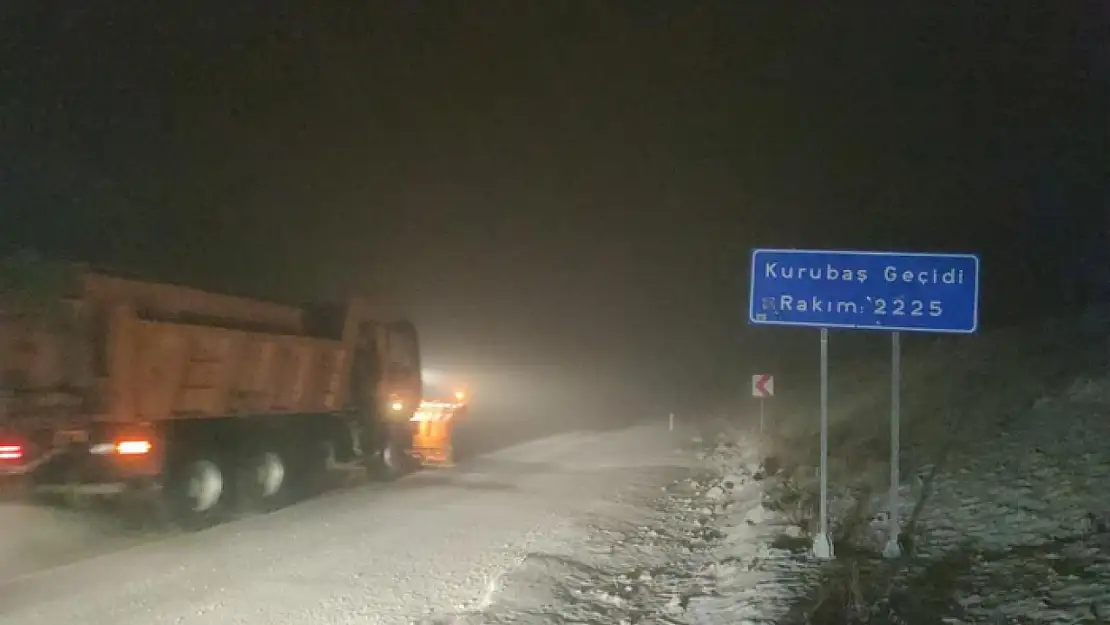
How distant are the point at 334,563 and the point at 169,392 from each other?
3.75 meters

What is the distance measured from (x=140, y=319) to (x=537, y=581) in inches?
229

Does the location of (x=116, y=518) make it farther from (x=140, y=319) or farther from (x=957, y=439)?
(x=957, y=439)

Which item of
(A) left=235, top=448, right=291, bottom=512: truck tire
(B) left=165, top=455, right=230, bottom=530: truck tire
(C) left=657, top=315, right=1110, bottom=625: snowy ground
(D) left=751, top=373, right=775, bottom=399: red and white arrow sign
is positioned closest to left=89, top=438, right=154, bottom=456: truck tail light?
(B) left=165, top=455, right=230, bottom=530: truck tire

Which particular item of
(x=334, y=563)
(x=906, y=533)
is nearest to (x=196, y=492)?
(x=334, y=563)

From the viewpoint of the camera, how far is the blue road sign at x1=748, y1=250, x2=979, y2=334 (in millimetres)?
10438

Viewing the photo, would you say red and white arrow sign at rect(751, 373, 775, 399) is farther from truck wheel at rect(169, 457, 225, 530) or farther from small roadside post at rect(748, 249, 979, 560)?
truck wheel at rect(169, 457, 225, 530)

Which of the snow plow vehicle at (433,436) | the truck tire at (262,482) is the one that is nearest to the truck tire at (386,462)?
the snow plow vehicle at (433,436)

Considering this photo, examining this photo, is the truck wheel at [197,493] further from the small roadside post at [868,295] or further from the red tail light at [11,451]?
the small roadside post at [868,295]

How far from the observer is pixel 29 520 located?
12.6 m

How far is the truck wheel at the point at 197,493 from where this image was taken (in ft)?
44.4

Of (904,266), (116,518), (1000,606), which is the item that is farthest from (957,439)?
(116,518)

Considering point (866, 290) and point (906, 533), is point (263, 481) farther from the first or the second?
point (866, 290)

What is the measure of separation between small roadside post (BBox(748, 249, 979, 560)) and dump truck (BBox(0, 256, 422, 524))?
7.07 m

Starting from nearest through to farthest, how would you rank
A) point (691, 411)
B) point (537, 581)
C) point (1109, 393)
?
point (537, 581) < point (1109, 393) < point (691, 411)
